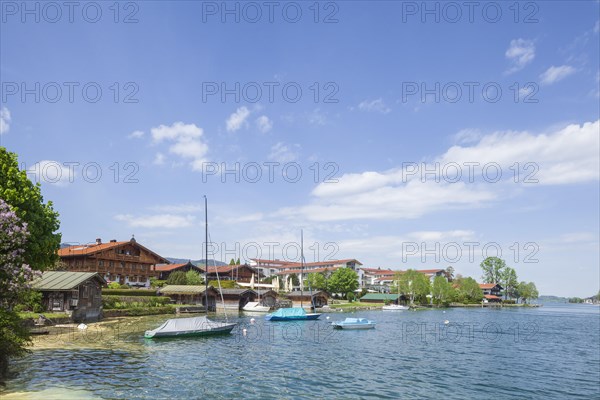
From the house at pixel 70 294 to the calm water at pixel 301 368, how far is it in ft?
22.7

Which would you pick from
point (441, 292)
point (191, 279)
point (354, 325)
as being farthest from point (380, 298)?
point (354, 325)

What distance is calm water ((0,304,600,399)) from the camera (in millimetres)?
28297

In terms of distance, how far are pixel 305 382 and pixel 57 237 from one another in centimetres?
2270

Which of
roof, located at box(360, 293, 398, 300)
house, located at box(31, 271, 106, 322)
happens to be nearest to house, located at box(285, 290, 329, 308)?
roof, located at box(360, 293, 398, 300)

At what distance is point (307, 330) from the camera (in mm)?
69562

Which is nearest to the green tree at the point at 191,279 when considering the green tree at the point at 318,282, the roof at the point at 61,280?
the green tree at the point at 318,282

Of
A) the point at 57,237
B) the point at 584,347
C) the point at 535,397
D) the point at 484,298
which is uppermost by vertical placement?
the point at 57,237

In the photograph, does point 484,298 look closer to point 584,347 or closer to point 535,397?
point 584,347

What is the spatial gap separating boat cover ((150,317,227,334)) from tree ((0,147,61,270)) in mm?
21689

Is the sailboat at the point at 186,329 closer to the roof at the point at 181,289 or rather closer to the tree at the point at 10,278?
the tree at the point at 10,278

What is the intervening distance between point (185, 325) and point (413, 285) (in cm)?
12397

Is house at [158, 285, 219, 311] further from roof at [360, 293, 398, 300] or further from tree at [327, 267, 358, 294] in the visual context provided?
roof at [360, 293, 398, 300]

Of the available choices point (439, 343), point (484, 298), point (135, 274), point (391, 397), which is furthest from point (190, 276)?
point (484, 298)

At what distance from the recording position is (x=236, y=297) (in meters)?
114
